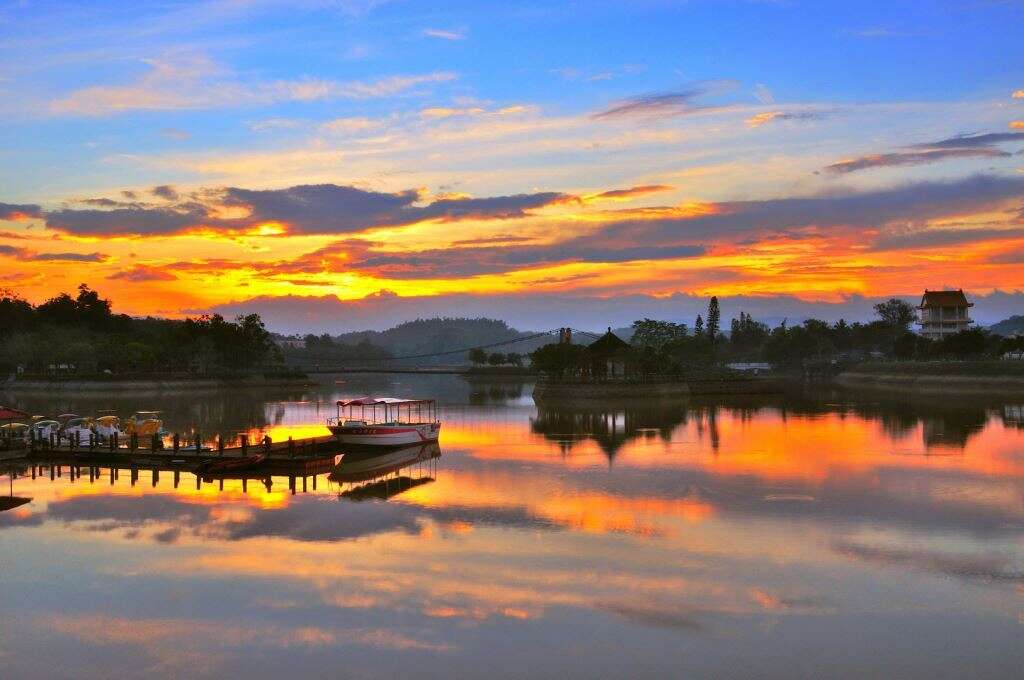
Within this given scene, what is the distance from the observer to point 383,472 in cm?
3528

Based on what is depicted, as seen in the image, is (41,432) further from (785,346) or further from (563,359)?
(785,346)

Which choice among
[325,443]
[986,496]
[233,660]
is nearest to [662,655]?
[233,660]

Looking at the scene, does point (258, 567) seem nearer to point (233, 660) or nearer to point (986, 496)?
point (233, 660)

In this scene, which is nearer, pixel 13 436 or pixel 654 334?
pixel 13 436

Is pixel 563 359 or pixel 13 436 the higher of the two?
pixel 563 359

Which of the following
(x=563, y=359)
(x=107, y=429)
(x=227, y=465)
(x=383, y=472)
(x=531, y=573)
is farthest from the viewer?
(x=563, y=359)

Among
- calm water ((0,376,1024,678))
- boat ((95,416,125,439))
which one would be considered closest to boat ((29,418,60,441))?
boat ((95,416,125,439))

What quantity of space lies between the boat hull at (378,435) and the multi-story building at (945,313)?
390 ft

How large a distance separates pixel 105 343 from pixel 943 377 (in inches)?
3853

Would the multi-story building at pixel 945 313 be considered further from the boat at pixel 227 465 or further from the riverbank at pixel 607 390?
the boat at pixel 227 465

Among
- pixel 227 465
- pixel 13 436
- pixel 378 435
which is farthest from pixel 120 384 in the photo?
pixel 227 465

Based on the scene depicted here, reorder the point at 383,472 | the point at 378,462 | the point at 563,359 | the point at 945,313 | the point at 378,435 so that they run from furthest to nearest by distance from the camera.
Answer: the point at 945,313
the point at 563,359
the point at 378,435
the point at 378,462
the point at 383,472

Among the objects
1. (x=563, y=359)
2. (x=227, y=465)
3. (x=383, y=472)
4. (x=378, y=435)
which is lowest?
(x=383, y=472)

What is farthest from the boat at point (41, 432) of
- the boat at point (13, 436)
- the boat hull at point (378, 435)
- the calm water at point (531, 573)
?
the boat hull at point (378, 435)
